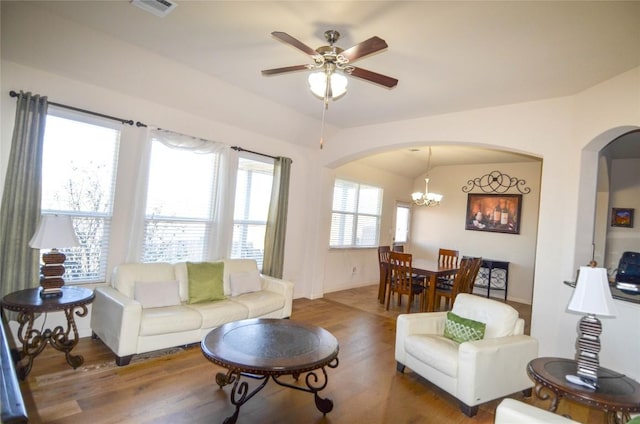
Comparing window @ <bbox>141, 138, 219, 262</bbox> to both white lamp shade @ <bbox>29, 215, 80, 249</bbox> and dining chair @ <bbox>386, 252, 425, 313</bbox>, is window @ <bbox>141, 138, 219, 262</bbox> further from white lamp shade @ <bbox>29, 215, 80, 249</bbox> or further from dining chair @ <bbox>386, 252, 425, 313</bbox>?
dining chair @ <bbox>386, 252, 425, 313</bbox>

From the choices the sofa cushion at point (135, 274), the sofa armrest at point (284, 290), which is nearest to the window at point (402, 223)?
the sofa armrest at point (284, 290)

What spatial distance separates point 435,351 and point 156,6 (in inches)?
142

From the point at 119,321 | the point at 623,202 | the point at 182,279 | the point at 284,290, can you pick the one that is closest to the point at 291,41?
the point at 119,321

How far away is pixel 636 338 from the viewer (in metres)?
2.81

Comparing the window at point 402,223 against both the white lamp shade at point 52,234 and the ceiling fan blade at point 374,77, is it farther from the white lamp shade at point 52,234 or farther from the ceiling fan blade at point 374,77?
the white lamp shade at point 52,234

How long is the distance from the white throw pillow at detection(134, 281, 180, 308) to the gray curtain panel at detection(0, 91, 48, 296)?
0.88 meters

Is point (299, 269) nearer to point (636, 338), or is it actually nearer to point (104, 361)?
point (104, 361)

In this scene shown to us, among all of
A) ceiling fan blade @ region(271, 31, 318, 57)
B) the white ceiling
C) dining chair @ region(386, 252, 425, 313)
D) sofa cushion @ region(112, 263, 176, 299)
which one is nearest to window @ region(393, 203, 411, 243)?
dining chair @ region(386, 252, 425, 313)

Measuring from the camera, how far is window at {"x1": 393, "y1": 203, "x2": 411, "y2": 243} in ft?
28.0

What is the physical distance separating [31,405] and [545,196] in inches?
200

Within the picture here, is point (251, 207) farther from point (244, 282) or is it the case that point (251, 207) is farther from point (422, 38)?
point (422, 38)

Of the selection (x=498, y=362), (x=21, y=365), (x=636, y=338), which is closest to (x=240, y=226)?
(x=21, y=365)

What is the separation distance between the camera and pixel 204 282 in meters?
3.91

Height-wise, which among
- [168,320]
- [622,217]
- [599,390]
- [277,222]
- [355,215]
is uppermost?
[622,217]
